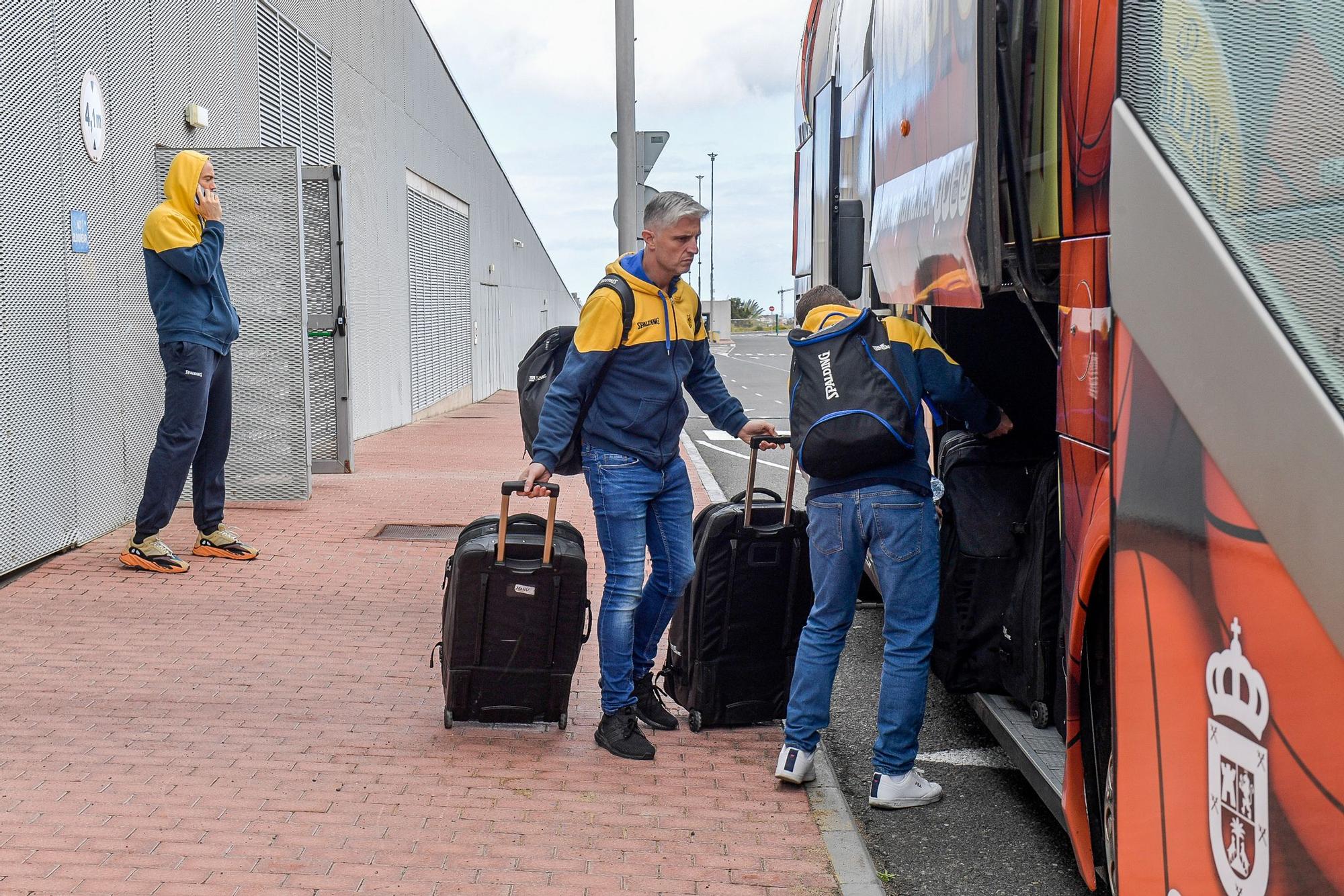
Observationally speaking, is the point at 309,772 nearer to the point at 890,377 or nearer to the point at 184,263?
the point at 890,377

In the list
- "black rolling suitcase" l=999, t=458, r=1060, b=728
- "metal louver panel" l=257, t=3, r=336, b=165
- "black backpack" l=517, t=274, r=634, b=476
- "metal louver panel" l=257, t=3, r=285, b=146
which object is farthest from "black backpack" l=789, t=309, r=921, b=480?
"metal louver panel" l=257, t=3, r=285, b=146

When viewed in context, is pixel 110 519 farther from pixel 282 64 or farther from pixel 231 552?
pixel 282 64

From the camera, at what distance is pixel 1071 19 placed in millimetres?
3469

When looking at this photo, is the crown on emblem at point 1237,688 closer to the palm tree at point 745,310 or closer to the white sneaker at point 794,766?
the white sneaker at point 794,766

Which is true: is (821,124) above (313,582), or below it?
above

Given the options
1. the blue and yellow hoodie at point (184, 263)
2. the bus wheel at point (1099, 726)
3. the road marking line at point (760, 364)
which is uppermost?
the blue and yellow hoodie at point (184, 263)

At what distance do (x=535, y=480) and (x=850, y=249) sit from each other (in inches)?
89.7

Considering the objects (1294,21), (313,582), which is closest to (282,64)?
(313,582)

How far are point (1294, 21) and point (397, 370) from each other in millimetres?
18121

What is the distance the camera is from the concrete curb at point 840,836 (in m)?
3.75

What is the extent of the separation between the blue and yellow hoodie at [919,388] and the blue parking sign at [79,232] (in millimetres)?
5426

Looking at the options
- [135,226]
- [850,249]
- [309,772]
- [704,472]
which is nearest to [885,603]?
[309,772]

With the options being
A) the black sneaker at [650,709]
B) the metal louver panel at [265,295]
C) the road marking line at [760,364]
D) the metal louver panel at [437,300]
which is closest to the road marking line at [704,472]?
the metal louver panel at [265,295]

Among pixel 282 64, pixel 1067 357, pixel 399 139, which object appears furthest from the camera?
pixel 399 139
